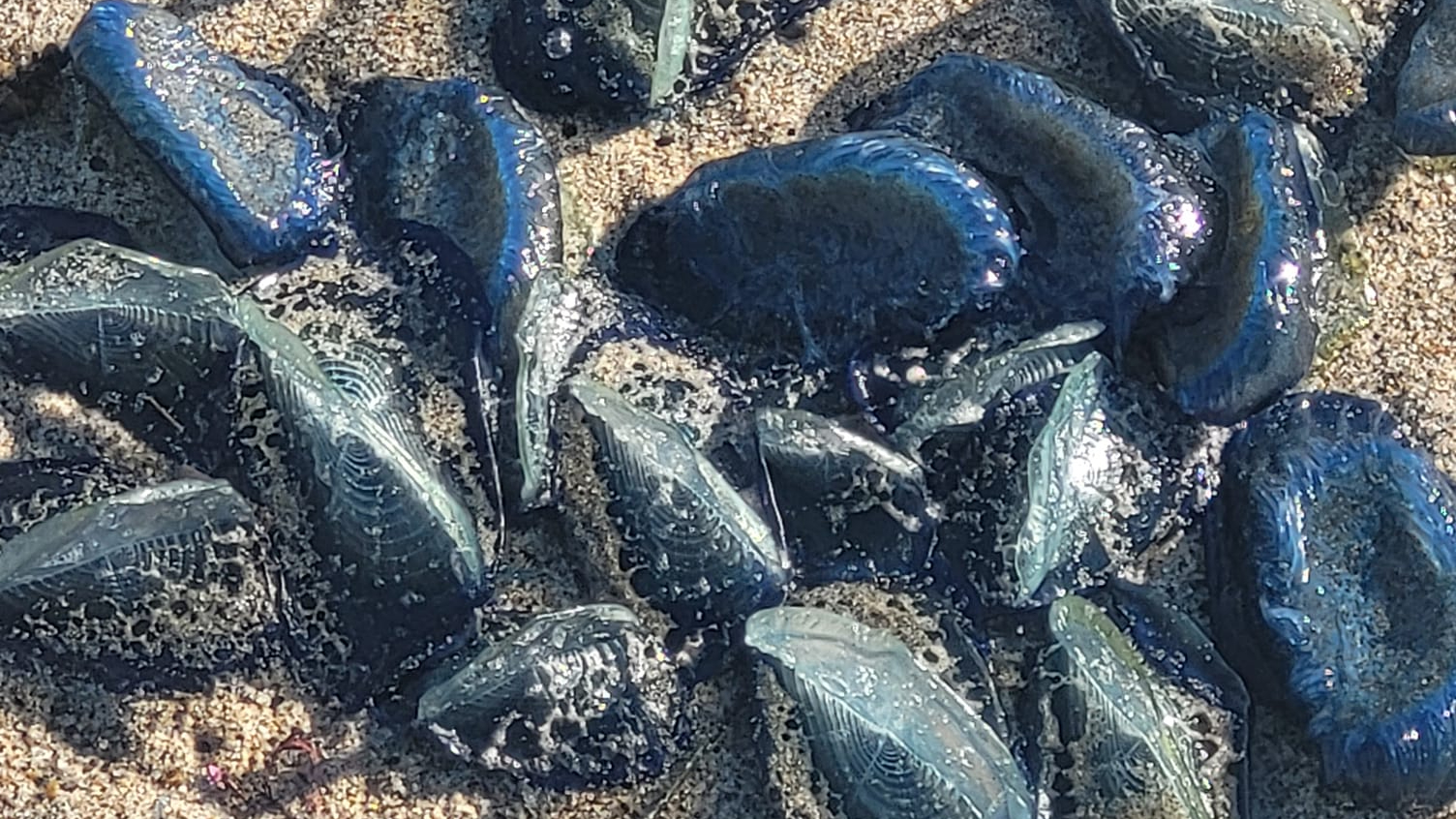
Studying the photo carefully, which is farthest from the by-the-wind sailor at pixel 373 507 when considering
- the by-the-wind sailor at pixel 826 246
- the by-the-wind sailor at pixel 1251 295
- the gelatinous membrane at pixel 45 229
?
the by-the-wind sailor at pixel 1251 295

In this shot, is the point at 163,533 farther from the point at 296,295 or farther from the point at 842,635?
the point at 842,635

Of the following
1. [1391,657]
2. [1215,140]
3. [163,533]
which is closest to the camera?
[163,533]

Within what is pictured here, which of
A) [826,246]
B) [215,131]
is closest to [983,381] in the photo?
[826,246]

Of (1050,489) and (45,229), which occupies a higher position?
(45,229)

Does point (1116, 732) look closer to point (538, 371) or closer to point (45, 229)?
point (538, 371)

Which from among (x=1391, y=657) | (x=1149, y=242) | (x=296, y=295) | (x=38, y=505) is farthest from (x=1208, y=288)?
(x=38, y=505)
